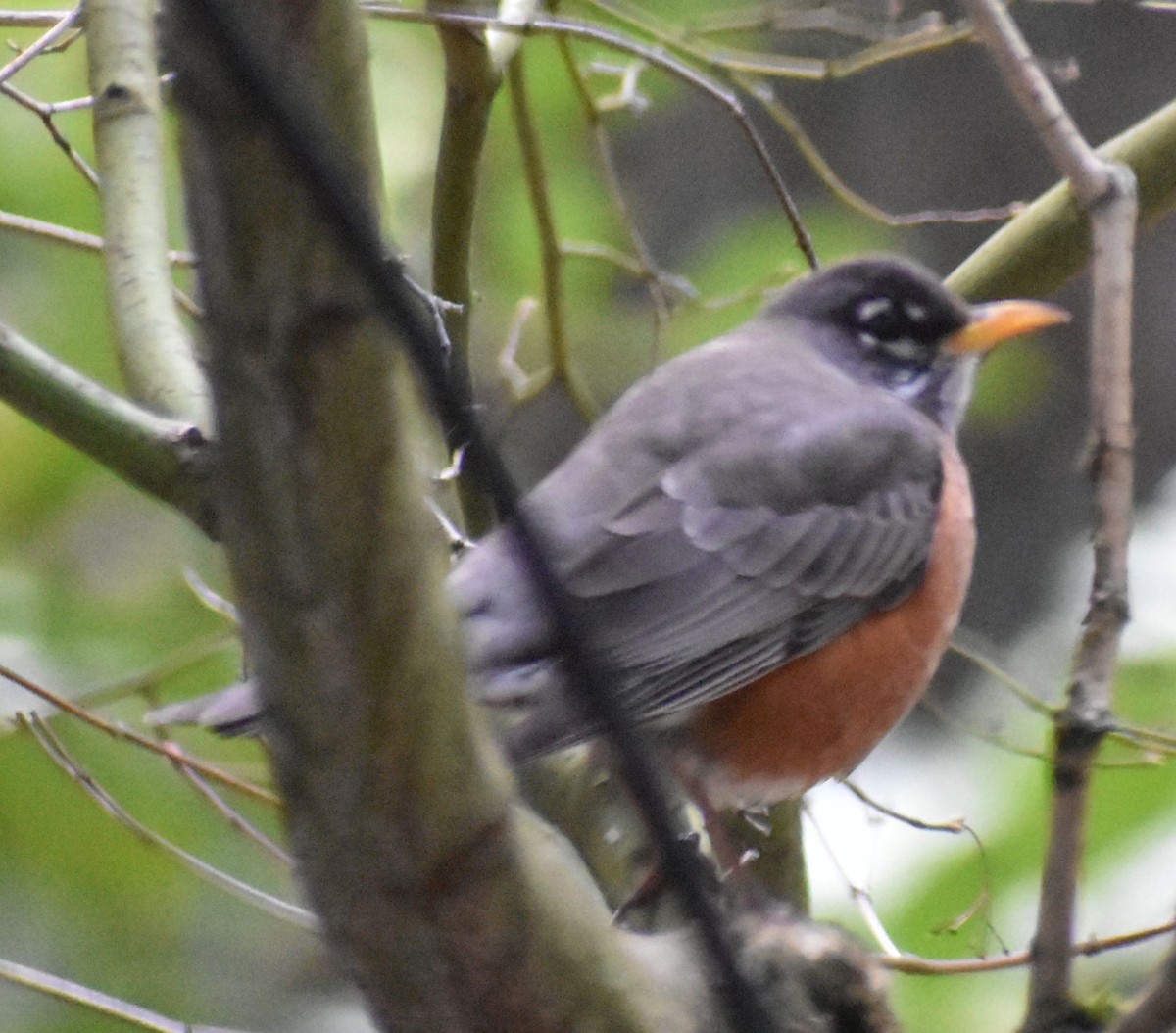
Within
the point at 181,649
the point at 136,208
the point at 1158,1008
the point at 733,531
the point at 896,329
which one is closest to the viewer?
the point at 1158,1008

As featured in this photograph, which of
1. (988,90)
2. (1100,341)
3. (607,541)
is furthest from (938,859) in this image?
(988,90)

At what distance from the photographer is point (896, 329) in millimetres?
2961

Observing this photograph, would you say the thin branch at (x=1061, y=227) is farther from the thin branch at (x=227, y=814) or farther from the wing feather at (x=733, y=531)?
the thin branch at (x=227, y=814)

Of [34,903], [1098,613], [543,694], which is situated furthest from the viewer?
[34,903]

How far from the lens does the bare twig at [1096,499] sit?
46.1 inches

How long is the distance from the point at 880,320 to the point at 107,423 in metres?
1.54

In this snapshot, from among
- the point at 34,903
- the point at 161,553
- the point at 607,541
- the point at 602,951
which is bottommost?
the point at 34,903

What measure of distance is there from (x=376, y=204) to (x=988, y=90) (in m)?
4.95

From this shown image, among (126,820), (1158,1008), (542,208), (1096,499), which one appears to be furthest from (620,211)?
(1158,1008)

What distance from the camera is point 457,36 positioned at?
2250mm

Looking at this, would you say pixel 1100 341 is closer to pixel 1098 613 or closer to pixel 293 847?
pixel 1098 613

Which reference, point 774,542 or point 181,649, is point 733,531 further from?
point 181,649

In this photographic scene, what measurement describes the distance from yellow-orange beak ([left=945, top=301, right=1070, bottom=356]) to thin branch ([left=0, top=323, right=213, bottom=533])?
138 cm

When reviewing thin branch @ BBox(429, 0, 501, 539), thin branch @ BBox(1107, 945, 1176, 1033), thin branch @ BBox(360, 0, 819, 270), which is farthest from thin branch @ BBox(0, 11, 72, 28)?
thin branch @ BBox(1107, 945, 1176, 1033)
